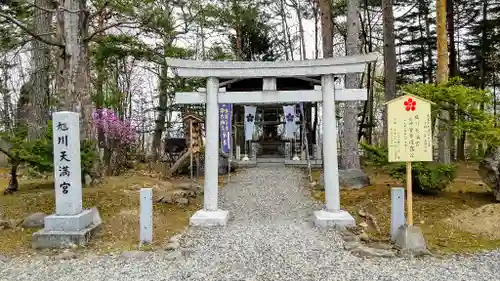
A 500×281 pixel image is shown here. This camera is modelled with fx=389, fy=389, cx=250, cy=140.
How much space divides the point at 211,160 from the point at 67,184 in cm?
219

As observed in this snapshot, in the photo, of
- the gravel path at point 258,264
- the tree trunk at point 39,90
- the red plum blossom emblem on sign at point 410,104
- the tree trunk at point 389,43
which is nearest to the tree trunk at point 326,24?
the tree trunk at point 389,43

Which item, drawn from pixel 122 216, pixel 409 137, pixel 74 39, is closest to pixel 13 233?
pixel 122 216

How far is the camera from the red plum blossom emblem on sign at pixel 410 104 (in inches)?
199

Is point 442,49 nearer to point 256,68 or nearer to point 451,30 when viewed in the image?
point 256,68

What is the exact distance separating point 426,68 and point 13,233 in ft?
58.0

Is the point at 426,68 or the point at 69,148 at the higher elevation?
the point at 426,68

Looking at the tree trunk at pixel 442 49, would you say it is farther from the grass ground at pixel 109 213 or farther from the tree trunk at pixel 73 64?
the tree trunk at pixel 73 64

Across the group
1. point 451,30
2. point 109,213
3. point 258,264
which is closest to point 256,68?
point 258,264

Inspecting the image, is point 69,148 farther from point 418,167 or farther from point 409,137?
point 418,167

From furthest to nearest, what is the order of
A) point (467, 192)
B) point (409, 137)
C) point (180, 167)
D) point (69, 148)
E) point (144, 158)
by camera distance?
point (144, 158), point (180, 167), point (467, 192), point (69, 148), point (409, 137)

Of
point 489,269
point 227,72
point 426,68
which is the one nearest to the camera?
point 489,269

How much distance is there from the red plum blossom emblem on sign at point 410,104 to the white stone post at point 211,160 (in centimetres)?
292

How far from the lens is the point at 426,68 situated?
1814 cm

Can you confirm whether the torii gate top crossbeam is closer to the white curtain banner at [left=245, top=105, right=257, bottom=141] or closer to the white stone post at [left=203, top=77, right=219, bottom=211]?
the white stone post at [left=203, top=77, right=219, bottom=211]
